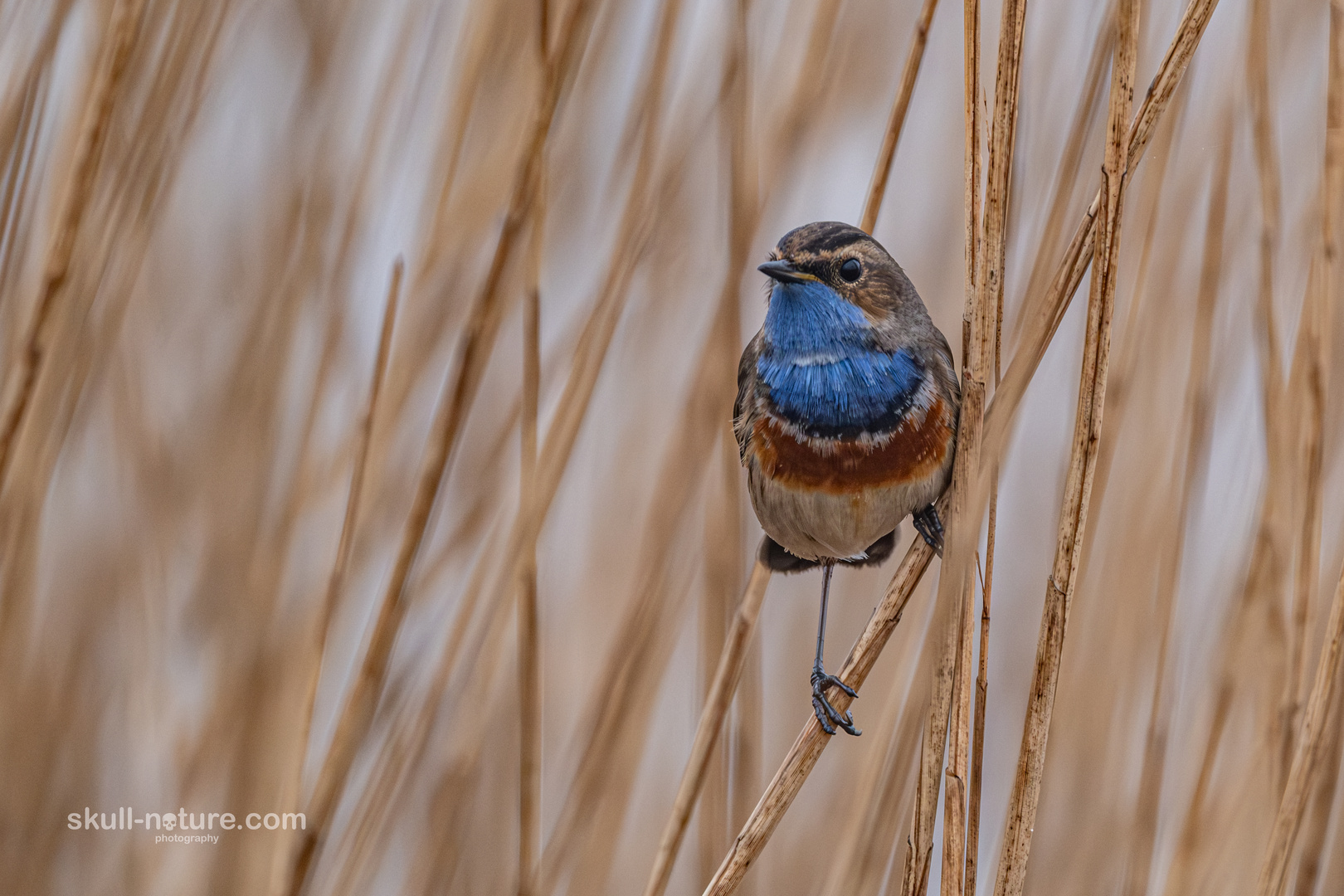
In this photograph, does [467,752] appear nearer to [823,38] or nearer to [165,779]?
[165,779]

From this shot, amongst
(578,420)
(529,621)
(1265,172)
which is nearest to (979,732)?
(529,621)

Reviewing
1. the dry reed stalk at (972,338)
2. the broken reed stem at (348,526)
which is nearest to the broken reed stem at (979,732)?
the dry reed stalk at (972,338)

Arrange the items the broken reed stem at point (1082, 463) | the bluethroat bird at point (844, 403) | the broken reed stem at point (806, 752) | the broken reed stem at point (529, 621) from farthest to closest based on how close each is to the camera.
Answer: the bluethroat bird at point (844, 403)
the broken reed stem at point (529, 621)
the broken reed stem at point (806, 752)
the broken reed stem at point (1082, 463)

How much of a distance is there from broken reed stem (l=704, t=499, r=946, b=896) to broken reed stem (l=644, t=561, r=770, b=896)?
0.09 m

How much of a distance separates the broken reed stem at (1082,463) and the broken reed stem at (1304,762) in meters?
0.43

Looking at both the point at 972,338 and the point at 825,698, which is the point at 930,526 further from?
the point at 972,338

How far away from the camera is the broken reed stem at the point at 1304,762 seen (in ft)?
4.16

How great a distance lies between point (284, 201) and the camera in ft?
5.92

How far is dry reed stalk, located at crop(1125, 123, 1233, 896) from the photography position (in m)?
1.62

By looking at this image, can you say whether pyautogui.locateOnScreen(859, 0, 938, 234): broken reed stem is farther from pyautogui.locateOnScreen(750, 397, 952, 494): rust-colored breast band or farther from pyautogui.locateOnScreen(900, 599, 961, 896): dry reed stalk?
pyautogui.locateOnScreen(900, 599, 961, 896): dry reed stalk

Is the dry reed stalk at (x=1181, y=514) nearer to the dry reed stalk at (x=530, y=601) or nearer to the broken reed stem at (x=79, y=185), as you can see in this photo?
the dry reed stalk at (x=530, y=601)

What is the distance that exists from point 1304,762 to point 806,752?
64cm

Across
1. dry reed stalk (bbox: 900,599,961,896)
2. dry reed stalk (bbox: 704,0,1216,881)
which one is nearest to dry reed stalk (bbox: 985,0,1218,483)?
dry reed stalk (bbox: 704,0,1216,881)

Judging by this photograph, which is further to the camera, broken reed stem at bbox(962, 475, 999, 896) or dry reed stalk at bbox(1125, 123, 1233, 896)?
dry reed stalk at bbox(1125, 123, 1233, 896)
